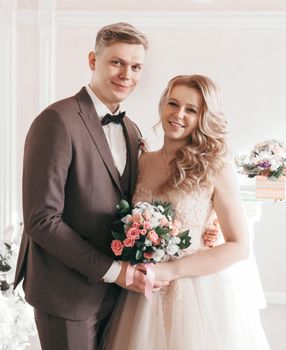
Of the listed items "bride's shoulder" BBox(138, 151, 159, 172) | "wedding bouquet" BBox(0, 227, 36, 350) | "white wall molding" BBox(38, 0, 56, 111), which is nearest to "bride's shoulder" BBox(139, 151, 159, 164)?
"bride's shoulder" BBox(138, 151, 159, 172)

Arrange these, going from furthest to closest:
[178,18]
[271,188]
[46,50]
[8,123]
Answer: [8,123] → [46,50] → [178,18] → [271,188]

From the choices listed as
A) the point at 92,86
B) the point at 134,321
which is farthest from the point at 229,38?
the point at 134,321

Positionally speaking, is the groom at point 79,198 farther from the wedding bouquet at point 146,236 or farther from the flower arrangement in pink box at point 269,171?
the flower arrangement in pink box at point 269,171

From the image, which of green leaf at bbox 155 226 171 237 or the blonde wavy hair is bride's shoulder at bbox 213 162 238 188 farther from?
green leaf at bbox 155 226 171 237

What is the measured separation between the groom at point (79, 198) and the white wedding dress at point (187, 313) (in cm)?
8

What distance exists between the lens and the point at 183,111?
229 centimetres

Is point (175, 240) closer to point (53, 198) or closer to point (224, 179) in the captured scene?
point (224, 179)

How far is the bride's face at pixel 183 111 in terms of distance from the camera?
2281mm

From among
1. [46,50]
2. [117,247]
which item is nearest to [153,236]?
[117,247]

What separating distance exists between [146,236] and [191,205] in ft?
1.11

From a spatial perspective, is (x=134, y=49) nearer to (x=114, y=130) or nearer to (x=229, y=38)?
(x=114, y=130)

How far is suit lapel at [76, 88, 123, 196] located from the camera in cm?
211

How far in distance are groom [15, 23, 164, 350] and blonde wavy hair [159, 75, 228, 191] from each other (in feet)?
0.66

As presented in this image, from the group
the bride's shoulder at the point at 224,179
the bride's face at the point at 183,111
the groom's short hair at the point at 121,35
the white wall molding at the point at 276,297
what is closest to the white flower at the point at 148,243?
the bride's shoulder at the point at 224,179
